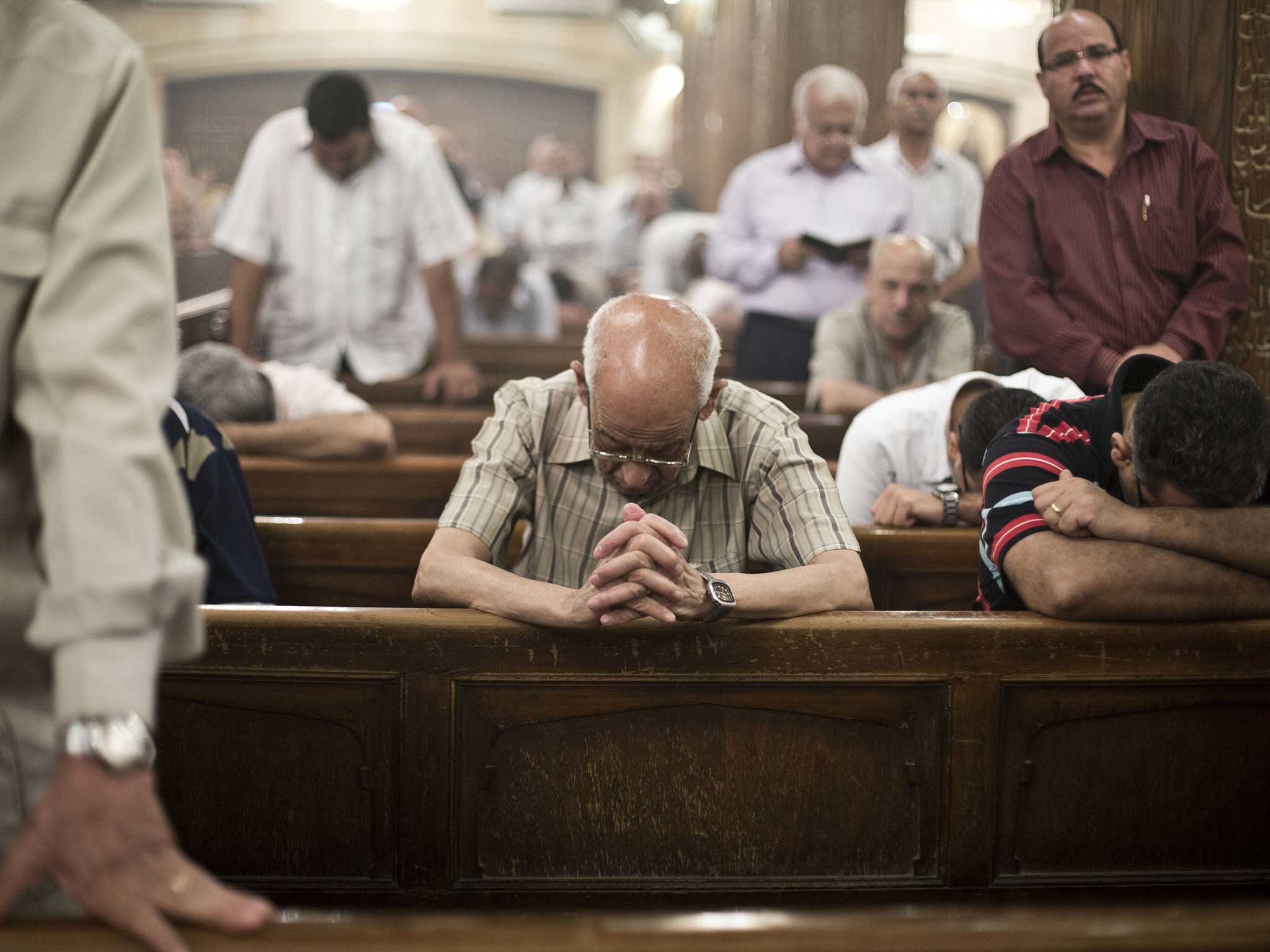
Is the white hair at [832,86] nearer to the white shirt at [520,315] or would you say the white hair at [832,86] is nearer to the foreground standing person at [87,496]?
the white shirt at [520,315]

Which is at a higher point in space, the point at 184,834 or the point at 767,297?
the point at 767,297

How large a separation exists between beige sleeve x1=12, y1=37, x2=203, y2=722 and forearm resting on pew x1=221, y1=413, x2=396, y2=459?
2.17 m

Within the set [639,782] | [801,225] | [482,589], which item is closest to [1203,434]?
[639,782]

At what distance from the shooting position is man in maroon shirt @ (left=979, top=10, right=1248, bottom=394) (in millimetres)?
2770

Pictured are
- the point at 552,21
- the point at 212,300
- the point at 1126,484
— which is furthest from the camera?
the point at 552,21

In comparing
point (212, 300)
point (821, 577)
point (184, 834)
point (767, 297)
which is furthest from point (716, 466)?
point (212, 300)

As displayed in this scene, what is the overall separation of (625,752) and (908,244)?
2437 mm

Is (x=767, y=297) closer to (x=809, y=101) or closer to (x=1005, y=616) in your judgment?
(x=809, y=101)

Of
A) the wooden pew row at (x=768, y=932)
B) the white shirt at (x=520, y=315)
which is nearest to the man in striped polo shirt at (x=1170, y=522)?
the wooden pew row at (x=768, y=932)

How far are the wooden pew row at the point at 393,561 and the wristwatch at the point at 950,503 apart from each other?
0.12 metres

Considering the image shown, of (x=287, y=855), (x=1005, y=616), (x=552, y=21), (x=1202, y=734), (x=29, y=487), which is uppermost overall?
(x=552, y=21)

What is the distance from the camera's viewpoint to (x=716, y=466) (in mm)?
2119

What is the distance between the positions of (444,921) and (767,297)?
147 inches

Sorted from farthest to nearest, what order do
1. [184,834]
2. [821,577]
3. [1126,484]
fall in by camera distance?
[1126,484] < [821,577] < [184,834]
